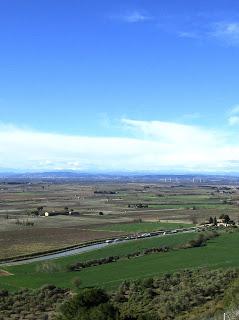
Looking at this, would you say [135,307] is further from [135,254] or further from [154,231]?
[154,231]

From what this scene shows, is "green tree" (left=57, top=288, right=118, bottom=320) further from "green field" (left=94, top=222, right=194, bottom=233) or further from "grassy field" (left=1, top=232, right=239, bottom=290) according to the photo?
"green field" (left=94, top=222, right=194, bottom=233)

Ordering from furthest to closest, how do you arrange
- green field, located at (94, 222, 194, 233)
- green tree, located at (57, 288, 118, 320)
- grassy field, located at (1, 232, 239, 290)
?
green field, located at (94, 222, 194, 233), grassy field, located at (1, 232, 239, 290), green tree, located at (57, 288, 118, 320)

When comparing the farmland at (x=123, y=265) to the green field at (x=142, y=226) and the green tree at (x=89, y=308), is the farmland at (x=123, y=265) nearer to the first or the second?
the green field at (x=142, y=226)

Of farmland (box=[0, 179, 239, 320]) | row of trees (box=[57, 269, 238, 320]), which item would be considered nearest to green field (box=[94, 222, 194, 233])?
farmland (box=[0, 179, 239, 320])

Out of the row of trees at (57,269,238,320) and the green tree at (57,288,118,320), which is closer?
the green tree at (57,288,118,320)

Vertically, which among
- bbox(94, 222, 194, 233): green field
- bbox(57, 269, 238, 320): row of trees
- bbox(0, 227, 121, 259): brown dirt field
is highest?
bbox(57, 269, 238, 320): row of trees

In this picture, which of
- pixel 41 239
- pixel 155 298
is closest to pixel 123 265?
pixel 155 298

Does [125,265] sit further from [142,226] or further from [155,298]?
[142,226]
